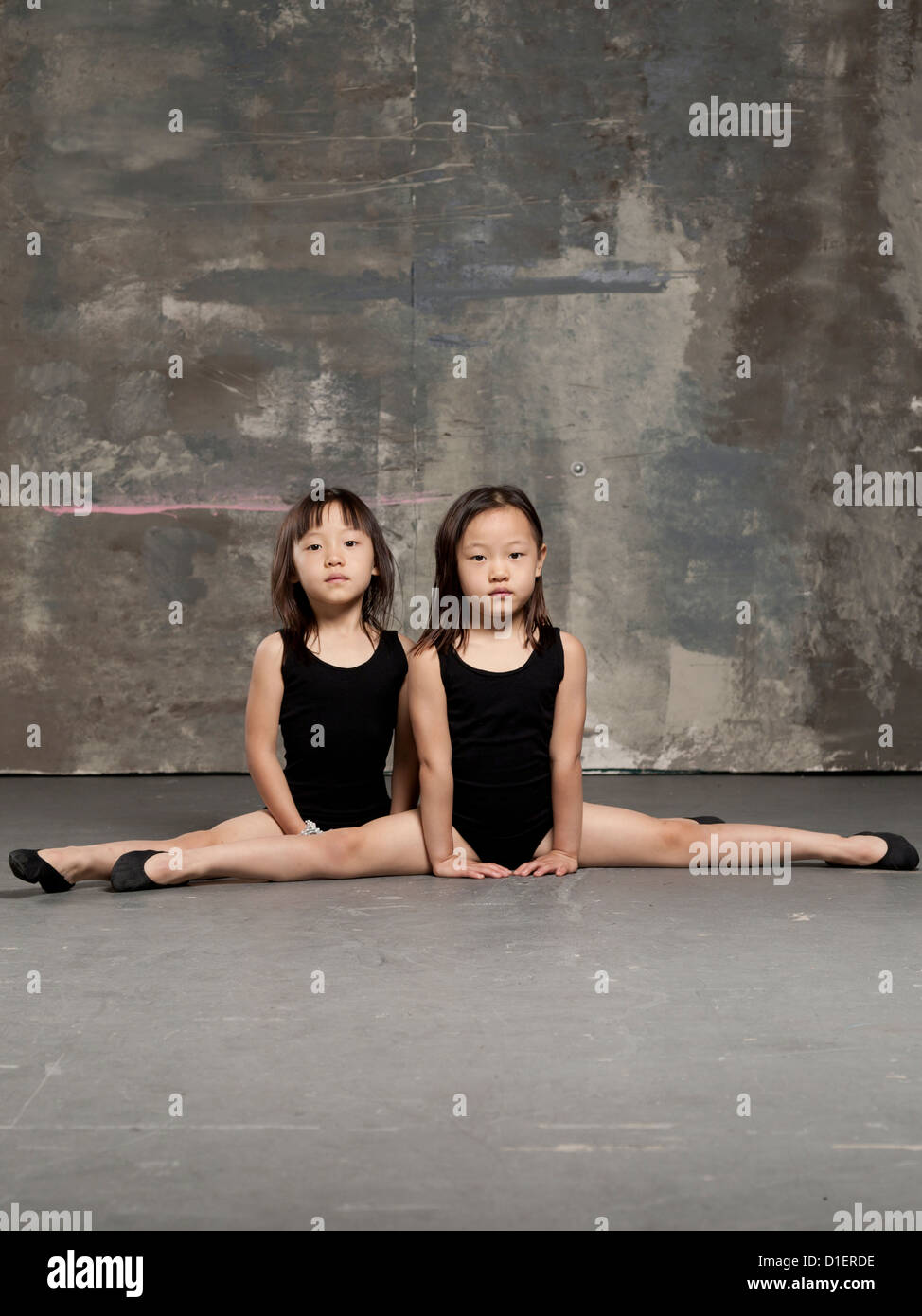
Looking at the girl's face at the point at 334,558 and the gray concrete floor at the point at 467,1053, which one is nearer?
the gray concrete floor at the point at 467,1053

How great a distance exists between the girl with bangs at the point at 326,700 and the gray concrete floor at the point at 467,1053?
218mm

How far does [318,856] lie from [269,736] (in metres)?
0.31

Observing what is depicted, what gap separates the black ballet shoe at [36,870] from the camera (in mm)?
2660

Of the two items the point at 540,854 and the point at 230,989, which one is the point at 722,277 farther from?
the point at 230,989

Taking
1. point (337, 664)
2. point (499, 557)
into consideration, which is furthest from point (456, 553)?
point (337, 664)

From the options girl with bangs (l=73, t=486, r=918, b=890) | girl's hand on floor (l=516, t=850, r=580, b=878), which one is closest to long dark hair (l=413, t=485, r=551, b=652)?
girl with bangs (l=73, t=486, r=918, b=890)

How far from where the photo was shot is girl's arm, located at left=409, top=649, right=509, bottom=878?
2783 mm

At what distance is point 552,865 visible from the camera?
285 cm

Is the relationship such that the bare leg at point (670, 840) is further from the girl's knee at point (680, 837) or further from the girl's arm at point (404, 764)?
the girl's arm at point (404, 764)

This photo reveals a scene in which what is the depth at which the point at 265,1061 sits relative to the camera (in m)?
1.67

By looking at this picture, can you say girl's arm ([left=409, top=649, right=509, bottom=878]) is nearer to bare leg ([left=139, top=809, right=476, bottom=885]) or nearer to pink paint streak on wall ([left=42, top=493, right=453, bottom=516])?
bare leg ([left=139, top=809, right=476, bottom=885])

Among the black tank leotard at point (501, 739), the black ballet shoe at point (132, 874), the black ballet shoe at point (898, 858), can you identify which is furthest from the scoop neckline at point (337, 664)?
the black ballet shoe at point (898, 858)

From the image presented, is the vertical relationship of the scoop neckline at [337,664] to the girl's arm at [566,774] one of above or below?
above
